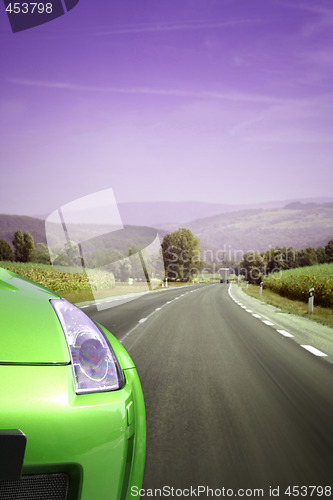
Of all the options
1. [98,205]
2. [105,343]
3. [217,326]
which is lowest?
[217,326]

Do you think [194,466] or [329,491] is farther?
[194,466]

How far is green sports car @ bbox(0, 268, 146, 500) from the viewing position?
5.07 feet

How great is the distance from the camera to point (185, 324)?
11164 mm

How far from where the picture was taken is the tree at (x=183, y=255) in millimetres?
89688

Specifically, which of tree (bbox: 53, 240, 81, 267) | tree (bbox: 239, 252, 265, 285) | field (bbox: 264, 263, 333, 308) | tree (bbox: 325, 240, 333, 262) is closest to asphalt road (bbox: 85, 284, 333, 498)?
tree (bbox: 53, 240, 81, 267)

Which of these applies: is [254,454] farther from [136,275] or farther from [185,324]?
[136,275]

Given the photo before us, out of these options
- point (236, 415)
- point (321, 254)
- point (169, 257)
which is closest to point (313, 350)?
point (236, 415)

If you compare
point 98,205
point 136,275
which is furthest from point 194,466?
point 136,275

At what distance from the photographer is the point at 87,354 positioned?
208 centimetres

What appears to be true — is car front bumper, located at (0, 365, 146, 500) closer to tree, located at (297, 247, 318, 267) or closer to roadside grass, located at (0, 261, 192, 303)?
roadside grass, located at (0, 261, 192, 303)

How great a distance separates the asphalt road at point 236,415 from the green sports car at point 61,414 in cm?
100

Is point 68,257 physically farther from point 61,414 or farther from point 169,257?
point 169,257

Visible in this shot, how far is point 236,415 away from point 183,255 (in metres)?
86.7

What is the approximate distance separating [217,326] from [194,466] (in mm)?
7992
